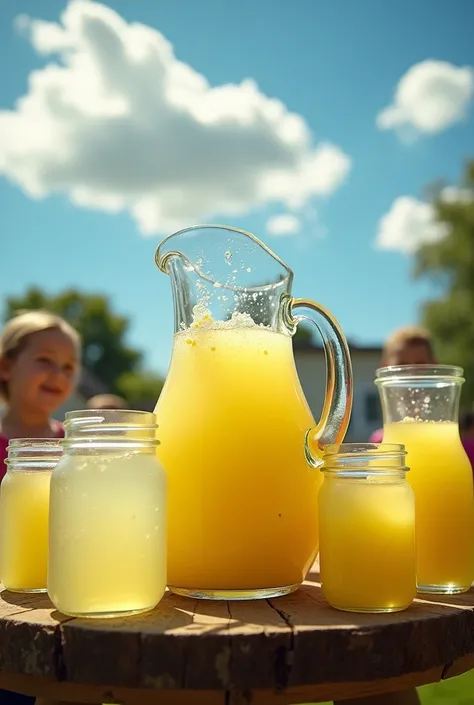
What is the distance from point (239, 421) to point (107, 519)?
30cm

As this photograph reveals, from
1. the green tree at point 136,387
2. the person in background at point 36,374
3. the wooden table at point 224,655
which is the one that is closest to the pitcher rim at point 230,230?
the wooden table at point 224,655

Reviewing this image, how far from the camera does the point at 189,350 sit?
52.8 inches

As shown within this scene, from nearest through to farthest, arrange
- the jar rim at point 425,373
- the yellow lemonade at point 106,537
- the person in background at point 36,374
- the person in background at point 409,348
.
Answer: the yellow lemonade at point 106,537
the jar rim at point 425,373
the person in background at point 36,374
the person in background at point 409,348

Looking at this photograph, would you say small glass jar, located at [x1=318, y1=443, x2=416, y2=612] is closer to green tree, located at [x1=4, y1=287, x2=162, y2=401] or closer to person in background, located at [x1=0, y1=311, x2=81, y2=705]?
person in background, located at [x1=0, y1=311, x2=81, y2=705]

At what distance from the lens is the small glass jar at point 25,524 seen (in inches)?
50.3

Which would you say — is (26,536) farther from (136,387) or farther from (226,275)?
(136,387)

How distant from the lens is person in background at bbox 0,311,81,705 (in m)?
3.08

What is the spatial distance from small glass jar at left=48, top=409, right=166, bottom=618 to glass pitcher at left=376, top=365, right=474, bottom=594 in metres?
0.51

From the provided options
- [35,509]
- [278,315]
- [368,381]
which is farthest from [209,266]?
[368,381]

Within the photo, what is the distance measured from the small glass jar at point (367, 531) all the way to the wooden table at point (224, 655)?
0.05 metres

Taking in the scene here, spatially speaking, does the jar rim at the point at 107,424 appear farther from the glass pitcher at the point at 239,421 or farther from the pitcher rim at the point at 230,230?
the pitcher rim at the point at 230,230

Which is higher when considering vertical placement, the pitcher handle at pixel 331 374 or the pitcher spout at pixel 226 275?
the pitcher spout at pixel 226 275

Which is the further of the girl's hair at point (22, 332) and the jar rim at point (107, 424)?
the girl's hair at point (22, 332)

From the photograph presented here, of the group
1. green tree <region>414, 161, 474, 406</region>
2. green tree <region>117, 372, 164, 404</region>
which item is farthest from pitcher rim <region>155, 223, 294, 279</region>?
green tree <region>117, 372, 164, 404</region>
